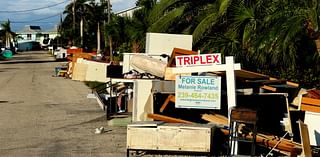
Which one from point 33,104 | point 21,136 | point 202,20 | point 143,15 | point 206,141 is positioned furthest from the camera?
point 143,15

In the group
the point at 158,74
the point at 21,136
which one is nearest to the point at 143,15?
the point at 158,74

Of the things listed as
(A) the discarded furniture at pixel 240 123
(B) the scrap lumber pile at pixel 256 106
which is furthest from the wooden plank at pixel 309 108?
(A) the discarded furniture at pixel 240 123

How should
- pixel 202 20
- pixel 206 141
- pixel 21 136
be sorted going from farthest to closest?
1. pixel 202 20
2. pixel 21 136
3. pixel 206 141

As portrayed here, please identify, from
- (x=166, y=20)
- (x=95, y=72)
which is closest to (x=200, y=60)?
(x=166, y=20)

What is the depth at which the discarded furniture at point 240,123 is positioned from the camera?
314 inches

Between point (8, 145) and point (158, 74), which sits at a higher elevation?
point (158, 74)

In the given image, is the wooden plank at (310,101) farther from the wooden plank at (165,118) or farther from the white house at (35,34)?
the white house at (35,34)

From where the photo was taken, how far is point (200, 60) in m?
9.34

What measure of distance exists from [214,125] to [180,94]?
76cm

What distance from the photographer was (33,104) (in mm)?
16906

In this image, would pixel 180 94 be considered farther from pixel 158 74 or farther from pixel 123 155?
pixel 158 74

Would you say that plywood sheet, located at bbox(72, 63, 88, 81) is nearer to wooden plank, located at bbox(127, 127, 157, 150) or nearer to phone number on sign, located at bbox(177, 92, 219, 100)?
phone number on sign, located at bbox(177, 92, 219, 100)

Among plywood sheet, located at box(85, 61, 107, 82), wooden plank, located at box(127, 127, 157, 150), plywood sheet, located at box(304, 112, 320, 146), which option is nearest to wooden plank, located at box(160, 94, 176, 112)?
wooden plank, located at box(127, 127, 157, 150)

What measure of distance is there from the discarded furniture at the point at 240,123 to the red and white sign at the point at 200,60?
1202mm
